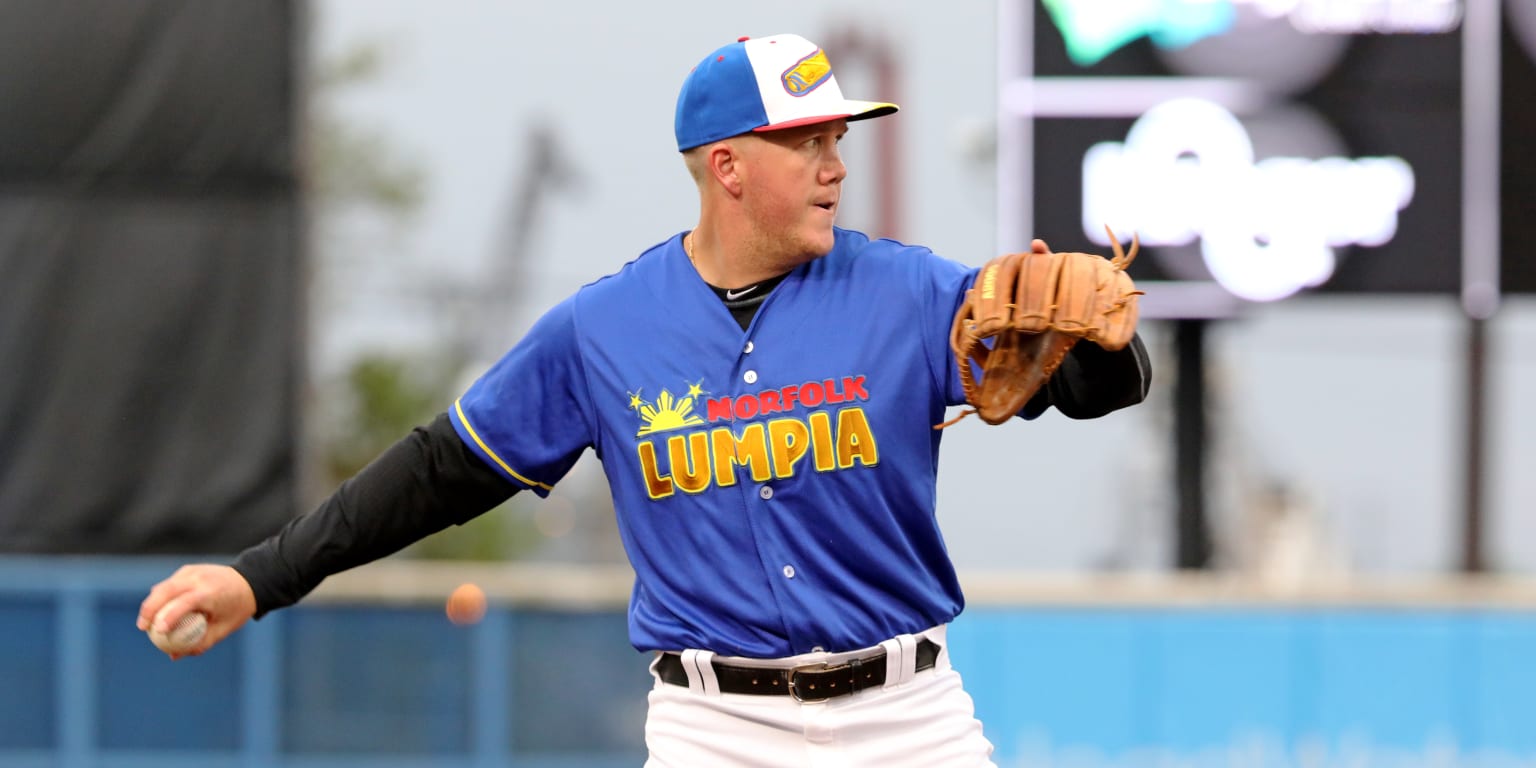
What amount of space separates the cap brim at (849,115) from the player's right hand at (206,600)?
103cm

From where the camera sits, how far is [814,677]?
9.31ft

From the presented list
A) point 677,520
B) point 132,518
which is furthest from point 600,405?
point 132,518

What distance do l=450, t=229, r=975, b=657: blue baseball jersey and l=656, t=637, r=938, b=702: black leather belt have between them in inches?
1.2

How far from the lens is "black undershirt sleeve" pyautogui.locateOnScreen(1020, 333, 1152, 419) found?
106 inches

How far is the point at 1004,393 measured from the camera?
2.70m

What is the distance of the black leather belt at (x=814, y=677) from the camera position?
284 cm

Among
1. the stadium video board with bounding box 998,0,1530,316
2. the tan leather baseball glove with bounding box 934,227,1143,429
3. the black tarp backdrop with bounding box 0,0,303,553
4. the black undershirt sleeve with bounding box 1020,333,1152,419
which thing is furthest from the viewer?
the stadium video board with bounding box 998,0,1530,316

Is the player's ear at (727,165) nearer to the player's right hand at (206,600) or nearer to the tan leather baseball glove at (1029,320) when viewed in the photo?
the tan leather baseball glove at (1029,320)

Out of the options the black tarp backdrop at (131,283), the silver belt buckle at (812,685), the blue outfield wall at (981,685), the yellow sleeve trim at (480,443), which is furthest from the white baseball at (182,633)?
the blue outfield wall at (981,685)

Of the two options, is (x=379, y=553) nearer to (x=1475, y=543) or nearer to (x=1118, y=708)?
(x=1118, y=708)

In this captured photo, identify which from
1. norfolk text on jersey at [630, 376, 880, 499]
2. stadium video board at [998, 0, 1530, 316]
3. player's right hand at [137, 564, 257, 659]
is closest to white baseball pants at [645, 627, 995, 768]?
norfolk text on jersey at [630, 376, 880, 499]

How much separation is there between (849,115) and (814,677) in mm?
805

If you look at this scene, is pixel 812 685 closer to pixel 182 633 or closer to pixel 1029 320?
pixel 1029 320

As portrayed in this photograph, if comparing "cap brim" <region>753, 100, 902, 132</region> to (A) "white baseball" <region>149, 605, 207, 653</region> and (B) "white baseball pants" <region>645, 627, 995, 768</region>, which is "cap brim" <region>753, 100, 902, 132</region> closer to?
(B) "white baseball pants" <region>645, 627, 995, 768</region>
